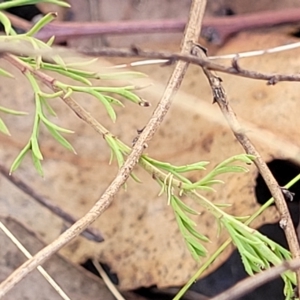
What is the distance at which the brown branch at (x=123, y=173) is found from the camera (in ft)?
1.75

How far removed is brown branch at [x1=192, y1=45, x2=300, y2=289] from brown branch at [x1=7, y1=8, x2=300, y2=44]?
0.33 metres

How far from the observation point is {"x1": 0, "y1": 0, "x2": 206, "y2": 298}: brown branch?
532mm

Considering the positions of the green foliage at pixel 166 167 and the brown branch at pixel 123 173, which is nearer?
the brown branch at pixel 123 173

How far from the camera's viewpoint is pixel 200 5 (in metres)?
0.83

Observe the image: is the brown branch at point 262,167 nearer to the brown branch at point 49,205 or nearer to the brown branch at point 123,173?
the brown branch at point 123,173

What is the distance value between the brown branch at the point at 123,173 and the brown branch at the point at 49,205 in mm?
341

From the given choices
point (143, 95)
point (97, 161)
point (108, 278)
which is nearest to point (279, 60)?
point (143, 95)

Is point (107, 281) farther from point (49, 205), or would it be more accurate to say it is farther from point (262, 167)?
point (262, 167)

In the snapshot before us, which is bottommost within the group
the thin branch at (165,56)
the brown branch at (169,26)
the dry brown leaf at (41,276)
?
the dry brown leaf at (41,276)

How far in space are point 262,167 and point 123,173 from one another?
171mm

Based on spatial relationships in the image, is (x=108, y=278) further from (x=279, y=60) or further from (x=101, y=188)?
(x=279, y=60)

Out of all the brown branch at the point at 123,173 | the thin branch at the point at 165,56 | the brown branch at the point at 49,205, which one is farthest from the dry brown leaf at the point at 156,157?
the thin branch at the point at 165,56

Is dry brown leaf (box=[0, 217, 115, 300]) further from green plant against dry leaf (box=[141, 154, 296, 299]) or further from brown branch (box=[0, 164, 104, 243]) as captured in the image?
green plant against dry leaf (box=[141, 154, 296, 299])

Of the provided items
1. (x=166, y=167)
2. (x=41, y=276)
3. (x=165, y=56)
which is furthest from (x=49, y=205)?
(x=165, y=56)
